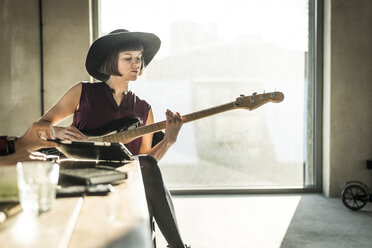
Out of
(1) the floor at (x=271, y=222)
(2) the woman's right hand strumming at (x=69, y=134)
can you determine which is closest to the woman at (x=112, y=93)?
(2) the woman's right hand strumming at (x=69, y=134)

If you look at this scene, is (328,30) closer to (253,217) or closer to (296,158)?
(296,158)

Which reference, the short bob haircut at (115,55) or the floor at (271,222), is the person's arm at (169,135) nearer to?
the short bob haircut at (115,55)

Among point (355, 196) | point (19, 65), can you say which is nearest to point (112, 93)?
point (19, 65)

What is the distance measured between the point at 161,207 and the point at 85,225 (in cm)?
103

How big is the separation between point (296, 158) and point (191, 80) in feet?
3.82

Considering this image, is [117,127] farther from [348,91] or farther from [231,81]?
[348,91]

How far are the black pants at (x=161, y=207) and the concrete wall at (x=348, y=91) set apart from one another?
2345 millimetres

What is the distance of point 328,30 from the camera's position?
374 centimetres

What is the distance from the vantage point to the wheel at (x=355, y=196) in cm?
335

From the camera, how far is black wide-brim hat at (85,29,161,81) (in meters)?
2.34

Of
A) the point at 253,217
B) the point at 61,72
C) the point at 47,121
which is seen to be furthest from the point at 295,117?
the point at 47,121

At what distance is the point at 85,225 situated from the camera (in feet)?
2.54

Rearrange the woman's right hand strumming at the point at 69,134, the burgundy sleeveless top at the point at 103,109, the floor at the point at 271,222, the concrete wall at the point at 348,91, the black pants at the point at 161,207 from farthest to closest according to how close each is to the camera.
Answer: the concrete wall at the point at 348,91
the floor at the point at 271,222
the burgundy sleeveless top at the point at 103,109
the woman's right hand strumming at the point at 69,134
the black pants at the point at 161,207

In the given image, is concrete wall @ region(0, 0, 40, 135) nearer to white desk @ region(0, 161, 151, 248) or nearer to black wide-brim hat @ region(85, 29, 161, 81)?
black wide-brim hat @ region(85, 29, 161, 81)
